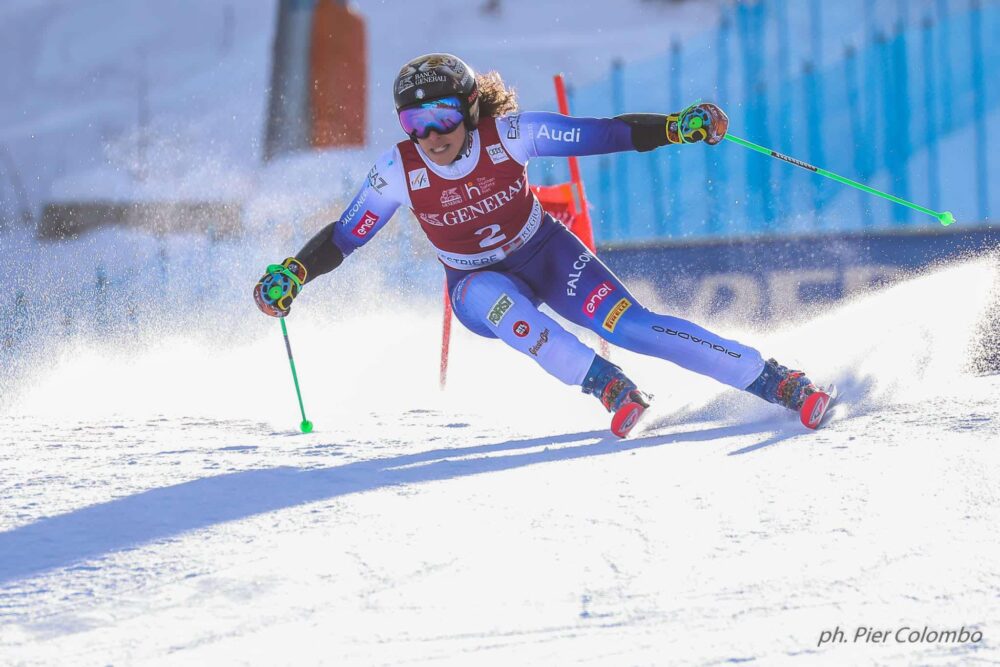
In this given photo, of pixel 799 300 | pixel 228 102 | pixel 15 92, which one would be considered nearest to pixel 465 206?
pixel 799 300

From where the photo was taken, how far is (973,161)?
24.7 ft

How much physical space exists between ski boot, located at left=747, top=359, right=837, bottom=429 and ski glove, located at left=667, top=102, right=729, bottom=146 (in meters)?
0.72

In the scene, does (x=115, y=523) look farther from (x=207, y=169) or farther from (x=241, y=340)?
(x=207, y=169)

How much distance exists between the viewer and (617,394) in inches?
127

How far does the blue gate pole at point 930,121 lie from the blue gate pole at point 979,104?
26cm

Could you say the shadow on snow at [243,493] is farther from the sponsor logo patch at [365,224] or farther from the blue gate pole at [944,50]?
the blue gate pole at [944,50]


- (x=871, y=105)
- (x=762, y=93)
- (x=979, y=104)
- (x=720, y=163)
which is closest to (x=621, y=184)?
(x=720, y=163)

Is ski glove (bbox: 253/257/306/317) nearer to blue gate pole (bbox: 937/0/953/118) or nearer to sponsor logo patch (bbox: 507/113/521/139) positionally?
sponsor logo patch (bbox: 507/113/521/139)

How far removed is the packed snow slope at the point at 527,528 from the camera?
1.66 meters

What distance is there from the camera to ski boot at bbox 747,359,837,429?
307cm

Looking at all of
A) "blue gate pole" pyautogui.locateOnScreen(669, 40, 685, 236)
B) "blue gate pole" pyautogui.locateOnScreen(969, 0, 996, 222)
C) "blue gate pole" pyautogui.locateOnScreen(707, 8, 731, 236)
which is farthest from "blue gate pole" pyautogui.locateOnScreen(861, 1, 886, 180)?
"blue gate pole" pyautogui.locateOnScreen(669, 40, 685, 236)

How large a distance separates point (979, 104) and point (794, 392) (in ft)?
18.3

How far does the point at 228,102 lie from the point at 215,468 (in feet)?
24.3

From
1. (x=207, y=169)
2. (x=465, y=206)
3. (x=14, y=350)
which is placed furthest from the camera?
(x=207, y=169)
